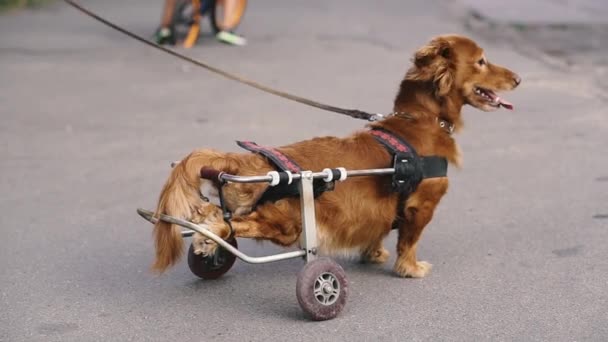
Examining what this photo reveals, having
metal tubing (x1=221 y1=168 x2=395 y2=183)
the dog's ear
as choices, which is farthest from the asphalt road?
the dog's ear

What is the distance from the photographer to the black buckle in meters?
4.80

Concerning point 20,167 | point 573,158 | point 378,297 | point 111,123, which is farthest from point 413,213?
point 111,123

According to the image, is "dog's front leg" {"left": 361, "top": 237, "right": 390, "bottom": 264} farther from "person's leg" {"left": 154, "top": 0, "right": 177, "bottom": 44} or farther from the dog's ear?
"person's leg" {"left": 154, "top": 0, "right": 177, "bottom": 44}

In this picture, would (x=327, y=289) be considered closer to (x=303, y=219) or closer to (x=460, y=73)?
(x=303, y=219)

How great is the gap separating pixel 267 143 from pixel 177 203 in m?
3.70

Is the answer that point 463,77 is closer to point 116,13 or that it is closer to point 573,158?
point 573,158

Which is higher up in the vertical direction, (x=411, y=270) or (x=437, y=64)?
(x=437, y=64)

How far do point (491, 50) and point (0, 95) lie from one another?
5975 mm

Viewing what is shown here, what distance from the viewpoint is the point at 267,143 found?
806 centimetres

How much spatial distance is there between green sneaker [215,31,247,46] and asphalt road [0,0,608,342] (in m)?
0.10

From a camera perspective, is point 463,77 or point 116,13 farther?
point 116,13

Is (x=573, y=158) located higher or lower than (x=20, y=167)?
higher

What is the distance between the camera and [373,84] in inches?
398

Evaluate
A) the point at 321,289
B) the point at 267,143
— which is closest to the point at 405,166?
the point at 321,289
